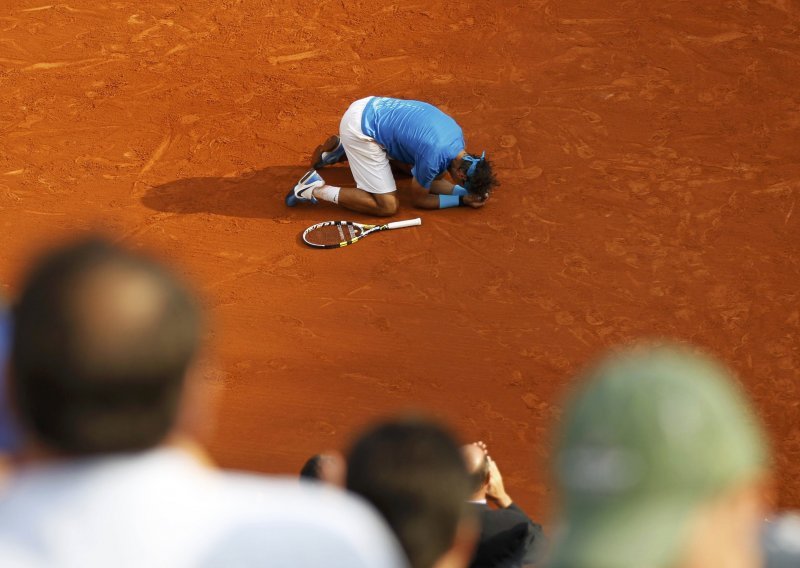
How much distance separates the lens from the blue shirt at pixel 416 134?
859 cm

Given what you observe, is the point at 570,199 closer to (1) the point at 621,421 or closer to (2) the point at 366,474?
(2) the point at 366,474

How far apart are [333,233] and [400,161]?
1.13 meters

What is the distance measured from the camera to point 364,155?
8.97 meters

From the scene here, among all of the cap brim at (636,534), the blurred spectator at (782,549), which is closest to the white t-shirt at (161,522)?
the cap brim at (636,534)

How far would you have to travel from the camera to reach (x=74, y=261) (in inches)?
72.0

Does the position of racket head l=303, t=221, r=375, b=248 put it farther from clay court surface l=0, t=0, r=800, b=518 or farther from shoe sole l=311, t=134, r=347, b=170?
shoe sole l=311, t=134, r=347, b=170

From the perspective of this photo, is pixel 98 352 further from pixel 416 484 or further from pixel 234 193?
pixel 234 193

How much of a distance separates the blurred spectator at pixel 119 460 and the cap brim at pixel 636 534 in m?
0.42

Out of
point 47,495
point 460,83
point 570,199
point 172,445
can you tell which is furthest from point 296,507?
point 460,83

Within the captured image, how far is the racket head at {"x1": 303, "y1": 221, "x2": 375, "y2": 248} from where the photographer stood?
27.9ft

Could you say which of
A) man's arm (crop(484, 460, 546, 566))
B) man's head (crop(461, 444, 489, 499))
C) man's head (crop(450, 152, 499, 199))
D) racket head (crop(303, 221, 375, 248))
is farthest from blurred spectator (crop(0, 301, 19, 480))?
man's head (crop(450, 152, 499, 199))

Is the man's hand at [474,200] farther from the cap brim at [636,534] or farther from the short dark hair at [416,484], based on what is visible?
the cap brim at [636,534]

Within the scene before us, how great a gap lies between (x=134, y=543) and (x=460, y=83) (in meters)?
9.28

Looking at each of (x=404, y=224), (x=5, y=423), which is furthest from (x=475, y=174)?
(x=5, y=423)
